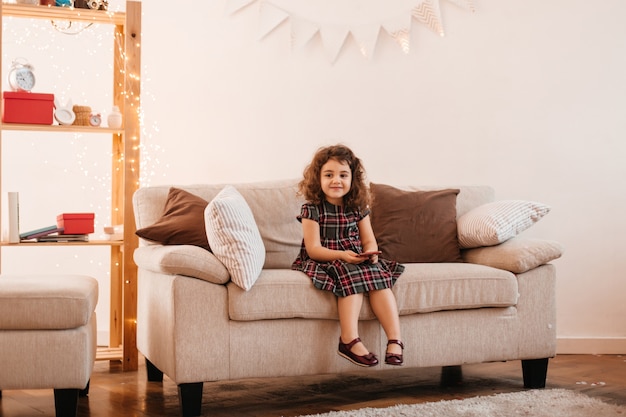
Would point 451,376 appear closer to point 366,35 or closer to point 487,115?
point 487,115

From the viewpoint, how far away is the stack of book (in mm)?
3139

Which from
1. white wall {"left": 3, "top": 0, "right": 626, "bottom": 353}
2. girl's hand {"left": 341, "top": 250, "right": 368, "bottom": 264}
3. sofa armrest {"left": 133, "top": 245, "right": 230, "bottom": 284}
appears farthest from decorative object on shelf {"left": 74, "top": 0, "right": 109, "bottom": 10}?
girl's hand {"left": 341, "top": 250, "right": 368, "bottom": 264}

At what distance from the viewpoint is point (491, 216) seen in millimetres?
3088

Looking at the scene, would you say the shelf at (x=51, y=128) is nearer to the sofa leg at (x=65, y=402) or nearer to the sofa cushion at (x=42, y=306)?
the sofa cushion at (x=42, y=306)

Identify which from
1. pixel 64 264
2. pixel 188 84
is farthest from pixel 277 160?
pixel 64 264

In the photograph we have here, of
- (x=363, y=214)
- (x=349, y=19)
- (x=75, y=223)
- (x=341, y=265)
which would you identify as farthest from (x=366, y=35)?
(x=75, y=223)

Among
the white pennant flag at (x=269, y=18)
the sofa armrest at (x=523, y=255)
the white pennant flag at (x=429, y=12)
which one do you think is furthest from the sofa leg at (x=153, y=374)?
the white pennant flag at (x=429, y=12)

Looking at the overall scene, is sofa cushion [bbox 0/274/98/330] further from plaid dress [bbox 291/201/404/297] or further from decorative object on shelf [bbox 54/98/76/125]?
decorative object on shelf [bbox 54/98/76/125]

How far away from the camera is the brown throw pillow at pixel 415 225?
3.20 metres

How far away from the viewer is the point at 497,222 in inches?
120

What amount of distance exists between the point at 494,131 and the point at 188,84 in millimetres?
1577

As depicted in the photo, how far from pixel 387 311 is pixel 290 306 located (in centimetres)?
34

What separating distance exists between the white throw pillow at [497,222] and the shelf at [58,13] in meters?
1.75

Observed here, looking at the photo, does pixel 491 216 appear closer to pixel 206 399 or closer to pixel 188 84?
pixel 206 399
